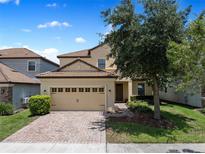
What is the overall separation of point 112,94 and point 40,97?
599 cm

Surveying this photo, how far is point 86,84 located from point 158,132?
9.11 metres

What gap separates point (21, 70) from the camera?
30.0 metres

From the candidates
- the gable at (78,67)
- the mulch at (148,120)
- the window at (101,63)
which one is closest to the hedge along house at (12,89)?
the gable at (78,67)

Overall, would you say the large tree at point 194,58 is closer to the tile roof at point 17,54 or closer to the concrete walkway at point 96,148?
the concrete walkway at point 96,148

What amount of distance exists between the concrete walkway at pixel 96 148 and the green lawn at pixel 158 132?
2.59 ft

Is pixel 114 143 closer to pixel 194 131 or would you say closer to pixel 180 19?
pixel 194 131

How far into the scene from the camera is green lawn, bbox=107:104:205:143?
11922 millimetres

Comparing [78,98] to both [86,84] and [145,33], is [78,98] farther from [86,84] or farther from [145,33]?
[145,33]

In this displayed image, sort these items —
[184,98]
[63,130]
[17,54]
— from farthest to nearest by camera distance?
[17,54] < [184,98] < [63,130]

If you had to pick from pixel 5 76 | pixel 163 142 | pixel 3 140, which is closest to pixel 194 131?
pixel 163 142

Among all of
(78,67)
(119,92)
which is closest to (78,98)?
(78,67)

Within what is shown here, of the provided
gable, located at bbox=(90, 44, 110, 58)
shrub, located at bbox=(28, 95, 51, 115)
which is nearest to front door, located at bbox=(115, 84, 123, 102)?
gable, located at bbox=(90, 44, 110, 58)

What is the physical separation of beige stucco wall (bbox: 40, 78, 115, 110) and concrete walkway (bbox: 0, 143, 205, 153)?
10.1 metres

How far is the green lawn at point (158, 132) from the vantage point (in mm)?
11922
